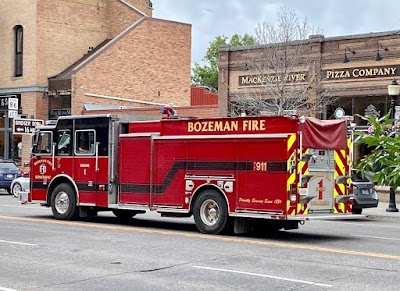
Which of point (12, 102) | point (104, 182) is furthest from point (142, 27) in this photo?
point (104, 182)

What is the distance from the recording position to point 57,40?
4350cm

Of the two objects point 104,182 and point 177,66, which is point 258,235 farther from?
point 177,66

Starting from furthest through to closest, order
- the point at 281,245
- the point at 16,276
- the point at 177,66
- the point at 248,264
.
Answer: the point at 177,66, the point at 281,245, the point at 248,264, the point at 16,276

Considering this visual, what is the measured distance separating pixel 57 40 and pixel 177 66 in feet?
27.1

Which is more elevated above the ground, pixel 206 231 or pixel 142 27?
pixel 142 27

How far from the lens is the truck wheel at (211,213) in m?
14.9

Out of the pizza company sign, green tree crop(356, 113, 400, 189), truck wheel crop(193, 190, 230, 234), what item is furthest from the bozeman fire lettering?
the pizza company sign

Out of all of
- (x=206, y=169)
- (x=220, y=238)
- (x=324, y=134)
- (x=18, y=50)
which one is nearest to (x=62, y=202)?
(x=206, y=169)

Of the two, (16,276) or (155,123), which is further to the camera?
(155,123)

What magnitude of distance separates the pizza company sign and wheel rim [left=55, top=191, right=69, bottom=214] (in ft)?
50.9

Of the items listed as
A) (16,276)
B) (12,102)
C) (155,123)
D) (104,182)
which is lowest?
(16,276)

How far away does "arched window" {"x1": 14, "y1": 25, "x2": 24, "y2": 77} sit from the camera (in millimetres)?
43312

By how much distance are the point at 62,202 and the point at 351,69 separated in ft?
51.3

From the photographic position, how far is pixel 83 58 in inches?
1773
